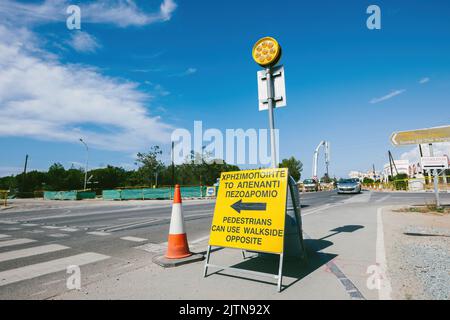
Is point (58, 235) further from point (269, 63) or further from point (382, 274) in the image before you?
point (382, 274)

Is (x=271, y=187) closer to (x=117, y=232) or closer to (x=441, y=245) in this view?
(x=441, y=245)

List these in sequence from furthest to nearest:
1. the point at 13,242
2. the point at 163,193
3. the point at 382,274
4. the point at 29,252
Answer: the point at 163,193, the point at 13,242, the point at 29,252, the point at 382,274

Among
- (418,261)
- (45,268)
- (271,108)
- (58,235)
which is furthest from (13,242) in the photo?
(418,261)

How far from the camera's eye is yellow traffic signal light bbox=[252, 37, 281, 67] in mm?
4211

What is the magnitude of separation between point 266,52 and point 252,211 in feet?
8.47

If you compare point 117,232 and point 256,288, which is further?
point 117,232

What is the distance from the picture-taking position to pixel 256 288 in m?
3.09

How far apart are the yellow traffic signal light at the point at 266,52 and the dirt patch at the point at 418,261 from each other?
3.47 meters

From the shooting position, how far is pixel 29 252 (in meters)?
5.12

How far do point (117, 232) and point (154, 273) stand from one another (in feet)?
13.8

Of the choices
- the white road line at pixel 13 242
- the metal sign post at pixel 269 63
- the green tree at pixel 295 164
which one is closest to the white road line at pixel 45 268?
the white road line at pixel 13 242

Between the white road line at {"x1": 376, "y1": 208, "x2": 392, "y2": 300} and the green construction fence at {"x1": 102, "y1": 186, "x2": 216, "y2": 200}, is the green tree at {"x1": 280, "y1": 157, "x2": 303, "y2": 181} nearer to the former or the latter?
the green construction fence at {"x1": 102, "y1": 186, "x2": 216, "y2": 200}

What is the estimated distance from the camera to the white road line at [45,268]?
3702mm
